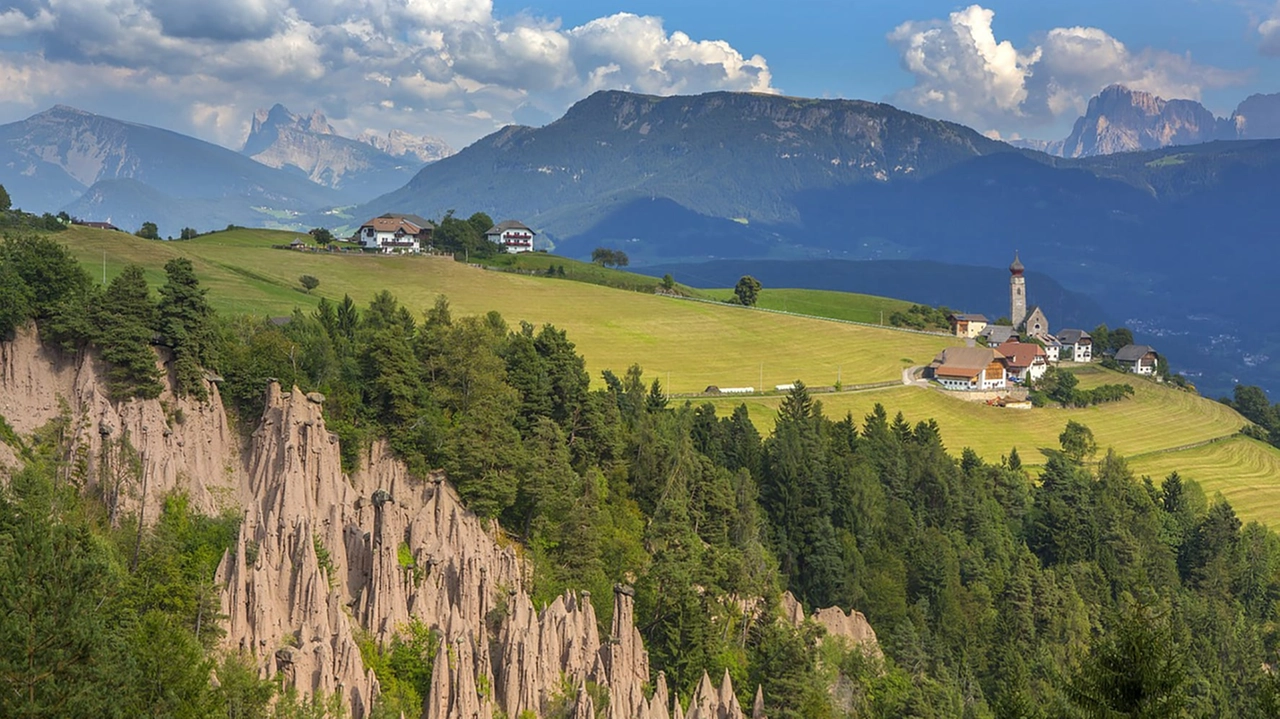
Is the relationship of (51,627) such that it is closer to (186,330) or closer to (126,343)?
(126,343)

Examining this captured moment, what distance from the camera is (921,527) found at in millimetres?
92000

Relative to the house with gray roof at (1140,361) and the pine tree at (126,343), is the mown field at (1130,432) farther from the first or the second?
the pine tree at (126,343)

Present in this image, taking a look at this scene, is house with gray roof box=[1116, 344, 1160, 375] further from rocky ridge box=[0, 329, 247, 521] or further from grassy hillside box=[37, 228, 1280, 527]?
rocky ridge box=[0, 329, 247, 521]

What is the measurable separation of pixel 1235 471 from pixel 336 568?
422 feet

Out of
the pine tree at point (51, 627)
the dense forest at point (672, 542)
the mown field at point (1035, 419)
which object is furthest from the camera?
the mown field at point (1035, 419)

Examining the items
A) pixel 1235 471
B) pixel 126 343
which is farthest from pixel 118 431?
pixel 1235 471

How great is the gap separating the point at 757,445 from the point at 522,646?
163ft

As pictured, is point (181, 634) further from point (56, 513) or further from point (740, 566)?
point (740, 566)

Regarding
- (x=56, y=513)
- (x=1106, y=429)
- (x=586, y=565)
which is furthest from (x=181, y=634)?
Answer: (x=1106, y=429)

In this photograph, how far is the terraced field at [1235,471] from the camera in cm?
12800

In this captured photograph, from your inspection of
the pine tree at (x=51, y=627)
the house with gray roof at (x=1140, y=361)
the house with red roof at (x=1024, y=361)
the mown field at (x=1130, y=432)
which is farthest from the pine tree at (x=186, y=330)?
the house with gray roof at (x=1140, y=361)

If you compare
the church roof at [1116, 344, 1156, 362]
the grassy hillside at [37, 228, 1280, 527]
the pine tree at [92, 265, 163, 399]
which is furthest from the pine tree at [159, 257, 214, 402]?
the church roof at [1116, 344, 1156, 362]

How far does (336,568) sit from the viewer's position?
47281 millimetres

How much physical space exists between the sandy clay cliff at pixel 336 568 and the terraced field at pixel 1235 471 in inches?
3833
